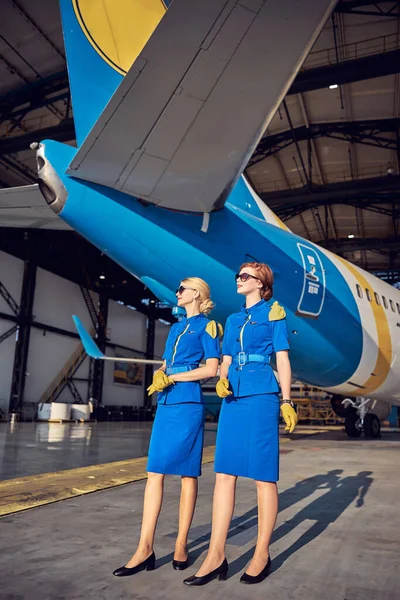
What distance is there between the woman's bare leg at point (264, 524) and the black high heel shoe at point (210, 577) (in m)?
0.13

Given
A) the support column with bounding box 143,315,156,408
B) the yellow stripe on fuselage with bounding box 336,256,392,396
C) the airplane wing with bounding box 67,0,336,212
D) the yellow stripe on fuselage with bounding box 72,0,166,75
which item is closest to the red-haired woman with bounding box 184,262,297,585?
the airplane wing with bounding box 67,0,336,212

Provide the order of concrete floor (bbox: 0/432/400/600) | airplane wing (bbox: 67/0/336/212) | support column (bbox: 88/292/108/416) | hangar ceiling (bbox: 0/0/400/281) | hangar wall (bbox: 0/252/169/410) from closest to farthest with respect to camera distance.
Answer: concrete floor (bbox: 0/432/400/600)
airplane wing (bbox: 67/0/336/212)
hangar ceiling (bbox: 0/0/400/281)
hangar wall (bbox: 0/252/169/410)
support column (bbox: 88/292/108/416)

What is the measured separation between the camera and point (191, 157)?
479 centimetres

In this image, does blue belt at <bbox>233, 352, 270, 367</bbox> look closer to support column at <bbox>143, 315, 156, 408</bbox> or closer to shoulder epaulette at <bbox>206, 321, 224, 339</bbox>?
shoulder epaulette at <bbox>206, 321, 224, 339</bbox>

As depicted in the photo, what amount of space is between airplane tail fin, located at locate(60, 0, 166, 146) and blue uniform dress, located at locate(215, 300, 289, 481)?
12.7 feet

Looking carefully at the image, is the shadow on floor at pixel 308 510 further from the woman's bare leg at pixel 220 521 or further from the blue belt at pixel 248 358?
the blue belt at pixel 248 358

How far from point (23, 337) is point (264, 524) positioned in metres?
28.7

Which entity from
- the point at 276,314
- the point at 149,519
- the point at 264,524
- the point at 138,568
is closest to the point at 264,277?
the point at 276,314

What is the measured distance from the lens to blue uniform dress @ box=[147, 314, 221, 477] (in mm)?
2842

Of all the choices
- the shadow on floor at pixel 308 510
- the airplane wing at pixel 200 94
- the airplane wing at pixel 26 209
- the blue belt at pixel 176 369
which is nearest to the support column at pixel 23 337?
the airplane wing at pixel 26 209

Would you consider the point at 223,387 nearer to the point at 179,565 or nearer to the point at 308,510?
the point at 179,565

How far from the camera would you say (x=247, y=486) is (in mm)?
5465

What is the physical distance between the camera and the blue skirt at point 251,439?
2.74m

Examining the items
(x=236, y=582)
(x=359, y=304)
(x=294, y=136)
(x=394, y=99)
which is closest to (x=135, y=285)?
(x=294, y=136)
